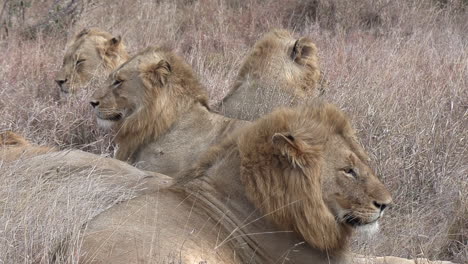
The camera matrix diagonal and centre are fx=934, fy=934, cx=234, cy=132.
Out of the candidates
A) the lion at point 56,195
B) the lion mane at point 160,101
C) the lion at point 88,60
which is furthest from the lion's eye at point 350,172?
the lion at point 88,60

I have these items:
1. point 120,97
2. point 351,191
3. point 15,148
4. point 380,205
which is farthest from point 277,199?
point 120,97

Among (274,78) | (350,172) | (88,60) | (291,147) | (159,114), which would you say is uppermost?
(291,147)

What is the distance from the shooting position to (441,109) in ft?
24.1

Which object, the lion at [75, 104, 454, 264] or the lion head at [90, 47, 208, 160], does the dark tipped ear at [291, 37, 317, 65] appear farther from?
the lion at [75, 104, 454, 264]

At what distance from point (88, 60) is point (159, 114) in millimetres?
2573

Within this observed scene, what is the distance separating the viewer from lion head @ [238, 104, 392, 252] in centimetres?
399

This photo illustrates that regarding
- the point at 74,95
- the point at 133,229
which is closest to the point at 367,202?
the point at 133,229

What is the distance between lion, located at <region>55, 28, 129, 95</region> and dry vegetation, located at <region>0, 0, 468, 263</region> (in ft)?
0.69

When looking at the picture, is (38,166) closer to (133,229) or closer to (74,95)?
(133,229)

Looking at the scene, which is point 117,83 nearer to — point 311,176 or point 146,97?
point 146,97

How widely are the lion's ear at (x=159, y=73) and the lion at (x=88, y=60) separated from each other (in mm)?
2199

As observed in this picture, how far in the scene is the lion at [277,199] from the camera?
3.98 metres

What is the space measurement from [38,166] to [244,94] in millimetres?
2348

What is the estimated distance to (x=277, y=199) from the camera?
13.1ft
